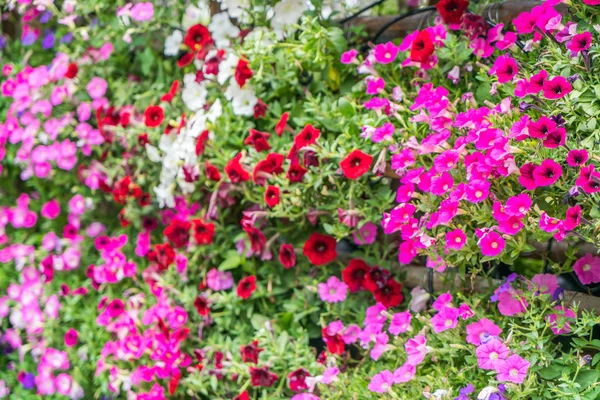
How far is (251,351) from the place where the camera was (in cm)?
189

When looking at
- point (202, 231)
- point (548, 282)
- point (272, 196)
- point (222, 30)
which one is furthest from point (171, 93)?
point (548, 282)

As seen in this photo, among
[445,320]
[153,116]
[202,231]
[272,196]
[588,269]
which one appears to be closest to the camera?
[588,269]

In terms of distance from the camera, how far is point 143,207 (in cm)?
237

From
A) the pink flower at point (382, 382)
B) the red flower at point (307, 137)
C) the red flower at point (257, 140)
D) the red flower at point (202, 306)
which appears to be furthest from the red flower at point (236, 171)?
the pink flower at point (382, 382)

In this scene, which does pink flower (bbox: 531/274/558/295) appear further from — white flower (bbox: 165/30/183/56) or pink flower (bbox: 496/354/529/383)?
white flower (bbox: 165/30/183/56)

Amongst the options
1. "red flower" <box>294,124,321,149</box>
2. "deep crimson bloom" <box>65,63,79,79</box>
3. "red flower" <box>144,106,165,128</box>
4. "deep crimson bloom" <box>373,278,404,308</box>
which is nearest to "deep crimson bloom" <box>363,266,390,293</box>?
"deep crimson bloom" <box>373,278,404,308</box>

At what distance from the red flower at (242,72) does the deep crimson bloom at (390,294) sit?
68 cm

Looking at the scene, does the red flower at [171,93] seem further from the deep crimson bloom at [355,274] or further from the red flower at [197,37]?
the deep crimson bloom at [355,274]

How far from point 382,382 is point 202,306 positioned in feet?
2.21

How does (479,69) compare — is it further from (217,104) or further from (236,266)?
(236,266)

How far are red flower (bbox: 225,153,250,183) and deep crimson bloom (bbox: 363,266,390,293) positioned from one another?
415 millimetres

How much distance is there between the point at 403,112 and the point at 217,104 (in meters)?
0.58

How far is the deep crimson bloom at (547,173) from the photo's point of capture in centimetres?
126

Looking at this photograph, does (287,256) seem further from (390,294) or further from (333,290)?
(390,294)
